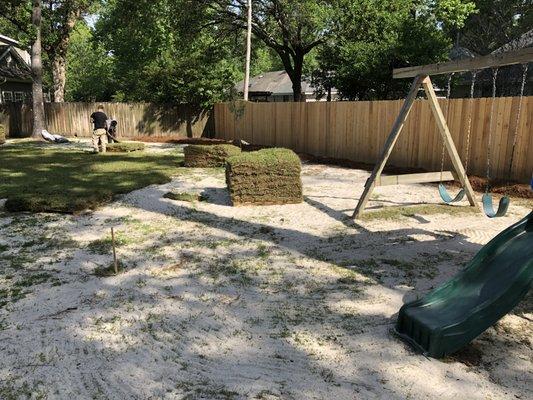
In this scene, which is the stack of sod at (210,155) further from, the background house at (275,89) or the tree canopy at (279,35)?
the background house at (275,89)

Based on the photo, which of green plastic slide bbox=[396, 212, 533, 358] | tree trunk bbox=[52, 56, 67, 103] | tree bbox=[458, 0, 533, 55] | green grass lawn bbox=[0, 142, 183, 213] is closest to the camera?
green plastic slide bbox=[396, 212, 533, 358]

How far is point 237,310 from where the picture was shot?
423 cm

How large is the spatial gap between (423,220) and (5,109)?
80.3 feet

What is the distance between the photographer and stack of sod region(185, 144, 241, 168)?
507 inches

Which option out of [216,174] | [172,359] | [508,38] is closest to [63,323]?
[172,359]

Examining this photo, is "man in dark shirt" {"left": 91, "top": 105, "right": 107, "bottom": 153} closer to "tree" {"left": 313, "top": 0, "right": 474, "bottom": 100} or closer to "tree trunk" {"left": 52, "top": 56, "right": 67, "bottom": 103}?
"tree" {"left": 313, "top": 0, "right": 474, "bottom": 100}

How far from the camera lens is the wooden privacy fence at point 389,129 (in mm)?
9695

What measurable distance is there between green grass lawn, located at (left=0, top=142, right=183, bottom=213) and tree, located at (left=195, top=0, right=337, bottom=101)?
8.91 m

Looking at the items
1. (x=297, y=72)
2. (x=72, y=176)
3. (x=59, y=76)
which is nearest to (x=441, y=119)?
(x=72, y=176)

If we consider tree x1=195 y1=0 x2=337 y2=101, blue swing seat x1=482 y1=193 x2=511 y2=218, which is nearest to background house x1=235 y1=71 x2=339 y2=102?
tree x1=195 y1=0 x2=337 y2=101

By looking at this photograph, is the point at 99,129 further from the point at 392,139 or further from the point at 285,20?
the point at 392,139

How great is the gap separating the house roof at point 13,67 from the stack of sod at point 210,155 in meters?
18.4

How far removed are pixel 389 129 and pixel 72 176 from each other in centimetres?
831

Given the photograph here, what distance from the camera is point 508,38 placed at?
35.3m
